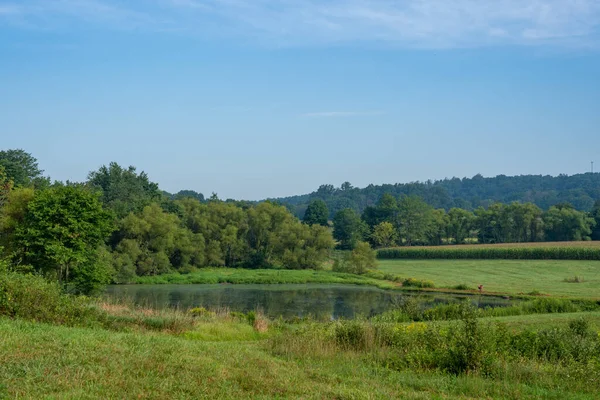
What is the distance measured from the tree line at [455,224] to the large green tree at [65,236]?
241 ft

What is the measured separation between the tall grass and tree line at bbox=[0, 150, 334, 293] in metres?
21.8

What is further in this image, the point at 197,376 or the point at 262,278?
the point at 262,278

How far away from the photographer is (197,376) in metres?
9.12

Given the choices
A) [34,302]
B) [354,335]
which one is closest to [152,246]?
[34,302]

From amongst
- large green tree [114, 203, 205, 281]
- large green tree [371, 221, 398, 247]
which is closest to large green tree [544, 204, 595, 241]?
large green tree [371, 221, 398, 247]

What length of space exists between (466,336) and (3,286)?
1164 cm

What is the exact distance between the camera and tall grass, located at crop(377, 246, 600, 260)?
7900cm

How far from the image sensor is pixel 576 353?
524 inches

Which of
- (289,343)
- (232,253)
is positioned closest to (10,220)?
(289,343)

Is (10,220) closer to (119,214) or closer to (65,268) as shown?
(65,268)

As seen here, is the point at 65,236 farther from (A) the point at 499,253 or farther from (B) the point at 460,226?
(B) the point at 460,226

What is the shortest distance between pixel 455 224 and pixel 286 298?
7037 centimetres

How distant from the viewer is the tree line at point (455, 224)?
10350cm

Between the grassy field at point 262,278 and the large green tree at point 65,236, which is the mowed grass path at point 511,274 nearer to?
the grassy field at point 262,278
